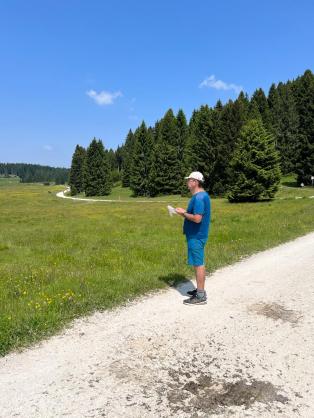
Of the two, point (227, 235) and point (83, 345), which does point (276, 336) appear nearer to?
point (83, 345)

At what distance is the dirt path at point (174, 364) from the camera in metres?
4.21

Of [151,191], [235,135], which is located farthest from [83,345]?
[151,191]

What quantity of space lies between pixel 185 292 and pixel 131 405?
4.53 metres

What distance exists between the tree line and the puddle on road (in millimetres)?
40175

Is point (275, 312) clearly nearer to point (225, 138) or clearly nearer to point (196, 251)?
point (196, 251)

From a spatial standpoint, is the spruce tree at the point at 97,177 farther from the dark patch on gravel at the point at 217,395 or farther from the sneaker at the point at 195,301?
the dark patch on gravel at the point at 217,395

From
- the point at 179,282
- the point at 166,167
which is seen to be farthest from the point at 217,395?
the point at 166,167

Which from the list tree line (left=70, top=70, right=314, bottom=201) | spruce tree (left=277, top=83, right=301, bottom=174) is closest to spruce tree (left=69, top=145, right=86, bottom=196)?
tree line (left=70, top=70, right=314, bottom=201)

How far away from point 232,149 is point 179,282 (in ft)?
197

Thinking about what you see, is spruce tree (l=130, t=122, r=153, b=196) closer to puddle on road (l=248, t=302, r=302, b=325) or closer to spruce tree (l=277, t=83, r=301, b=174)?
spruce tree (l=277, t=83, r=301, b=174)

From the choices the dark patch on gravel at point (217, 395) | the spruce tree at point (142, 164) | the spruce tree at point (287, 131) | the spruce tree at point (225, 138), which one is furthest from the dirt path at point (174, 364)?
the spruce tree at point (287, 131)

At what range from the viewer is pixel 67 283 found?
29.5 ft

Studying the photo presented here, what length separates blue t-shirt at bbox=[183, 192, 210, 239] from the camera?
756 centimetres

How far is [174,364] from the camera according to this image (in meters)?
5.13
